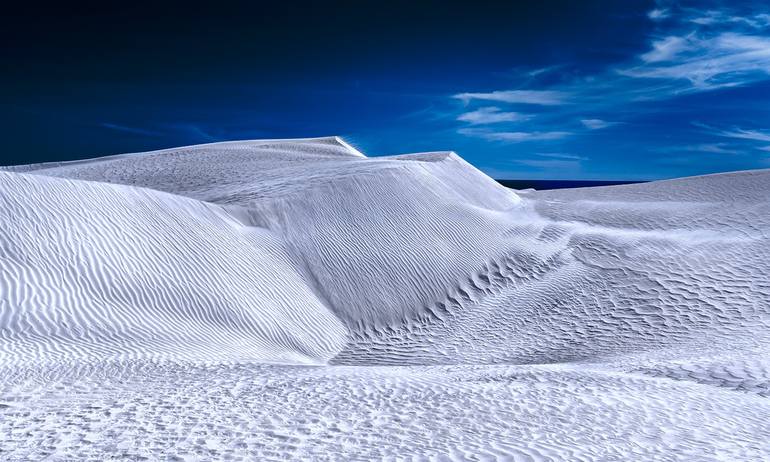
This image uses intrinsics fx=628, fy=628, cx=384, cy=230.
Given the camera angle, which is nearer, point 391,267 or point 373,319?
point 373,319

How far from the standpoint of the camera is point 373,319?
10.3 metres

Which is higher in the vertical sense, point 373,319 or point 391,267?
point 391,267

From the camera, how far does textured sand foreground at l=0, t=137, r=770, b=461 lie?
4406 millimetres

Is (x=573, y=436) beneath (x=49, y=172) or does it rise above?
beneath

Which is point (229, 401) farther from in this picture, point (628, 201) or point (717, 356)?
point (628, 201)

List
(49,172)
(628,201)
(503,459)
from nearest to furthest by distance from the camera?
(503,459) → (628,201) → (49,172)

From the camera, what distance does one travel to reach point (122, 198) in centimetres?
1021

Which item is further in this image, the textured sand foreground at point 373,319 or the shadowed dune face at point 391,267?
the shadowed dune face at point 391,267

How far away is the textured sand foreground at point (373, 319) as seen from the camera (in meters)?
4.41

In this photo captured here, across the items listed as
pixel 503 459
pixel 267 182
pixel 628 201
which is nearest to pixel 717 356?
pixel 503 459

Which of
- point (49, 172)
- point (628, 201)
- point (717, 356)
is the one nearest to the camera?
point (717, 356)

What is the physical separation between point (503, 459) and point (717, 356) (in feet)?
14.6

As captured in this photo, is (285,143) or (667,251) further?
(285,143)

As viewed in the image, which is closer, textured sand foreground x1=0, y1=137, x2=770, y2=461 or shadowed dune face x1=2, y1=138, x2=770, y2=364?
textured sand foreground x1=0, y1=137, x2=770, y2=461
